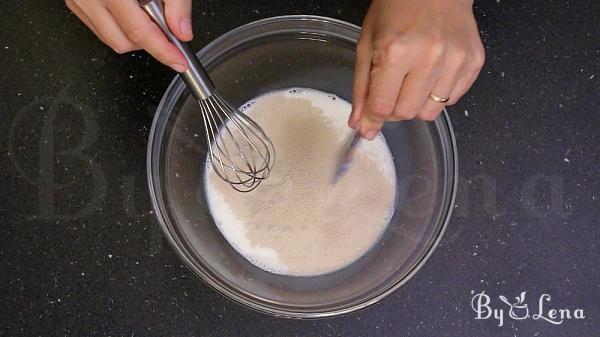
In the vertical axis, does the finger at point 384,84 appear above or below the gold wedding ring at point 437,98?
above

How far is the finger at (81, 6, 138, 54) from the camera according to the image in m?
0.84

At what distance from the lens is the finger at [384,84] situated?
0.83 metres

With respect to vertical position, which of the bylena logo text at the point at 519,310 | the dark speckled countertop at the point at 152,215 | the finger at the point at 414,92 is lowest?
the bylena logo text at the point at 519,310

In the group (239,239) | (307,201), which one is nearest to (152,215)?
(239,239)

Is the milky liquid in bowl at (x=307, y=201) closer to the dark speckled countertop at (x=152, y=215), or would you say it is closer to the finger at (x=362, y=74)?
the dark speckled countertop at (x=152, y=215)

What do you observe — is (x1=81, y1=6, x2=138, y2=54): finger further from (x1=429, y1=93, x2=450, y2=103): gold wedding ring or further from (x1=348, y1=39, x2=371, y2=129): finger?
(x1=429, y1=93, x2=450, y2=103): gold wedding ring

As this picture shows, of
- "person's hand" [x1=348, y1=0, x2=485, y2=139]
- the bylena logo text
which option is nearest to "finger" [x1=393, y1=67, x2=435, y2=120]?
"person's hand" [x1=348, y1=0, x2=485, y2=139]

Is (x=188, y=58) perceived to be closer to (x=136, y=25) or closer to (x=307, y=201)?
(x=136, y=25)

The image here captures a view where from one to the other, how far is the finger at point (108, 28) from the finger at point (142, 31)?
28 mm

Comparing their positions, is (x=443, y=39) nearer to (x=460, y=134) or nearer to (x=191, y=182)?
(x=460, y=134)

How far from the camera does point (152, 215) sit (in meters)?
1.17

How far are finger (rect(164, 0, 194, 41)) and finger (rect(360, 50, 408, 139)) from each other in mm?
265

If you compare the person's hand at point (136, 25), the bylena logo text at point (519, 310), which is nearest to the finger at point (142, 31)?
the person's hand at point (136, 25)

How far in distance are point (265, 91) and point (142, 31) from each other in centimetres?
43
